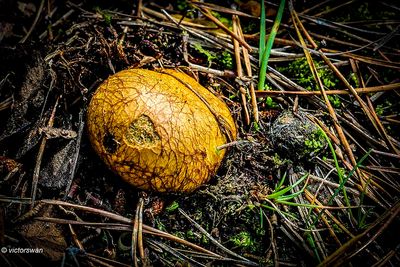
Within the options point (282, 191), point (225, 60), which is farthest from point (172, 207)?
point (225, 60)

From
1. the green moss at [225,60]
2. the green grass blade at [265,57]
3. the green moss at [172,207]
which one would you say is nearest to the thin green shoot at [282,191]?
the green moss at [172,207]

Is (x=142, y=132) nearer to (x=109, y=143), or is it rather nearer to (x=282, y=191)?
(x=109, y=143)

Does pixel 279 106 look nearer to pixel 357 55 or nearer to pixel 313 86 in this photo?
pixel 313 86

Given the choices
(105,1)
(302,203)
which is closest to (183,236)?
(302,203)

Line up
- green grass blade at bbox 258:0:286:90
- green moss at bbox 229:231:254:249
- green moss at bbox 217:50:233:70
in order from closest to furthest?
green moss at bbox 229:231:254:249, green grass blade at bbox 258:0:286:90, green moss at bbox 217:50:233:70

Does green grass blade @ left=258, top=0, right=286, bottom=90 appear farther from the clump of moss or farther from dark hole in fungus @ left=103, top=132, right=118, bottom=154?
dark hole in fungus @ left=103, top=132, right=118, bottom=154

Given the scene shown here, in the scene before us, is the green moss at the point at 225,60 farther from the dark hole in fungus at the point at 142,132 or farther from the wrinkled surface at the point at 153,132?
the dark hole in fungus at the point at 142,132

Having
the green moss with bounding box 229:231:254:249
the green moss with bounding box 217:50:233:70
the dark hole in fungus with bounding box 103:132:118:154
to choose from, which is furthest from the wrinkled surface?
the green moss with bounding box 217:50:233:70
